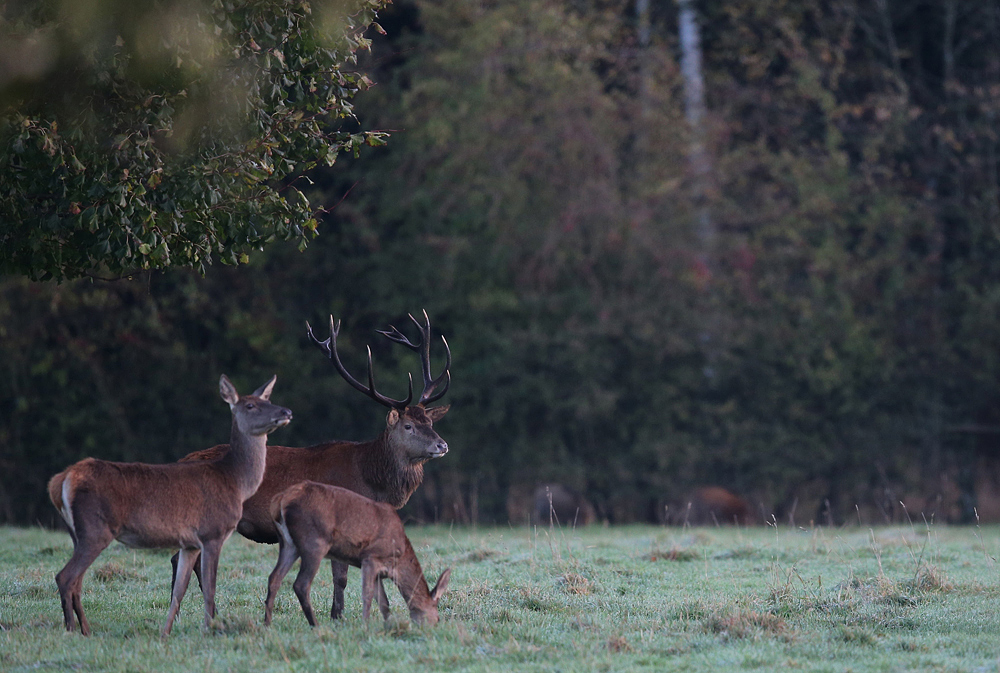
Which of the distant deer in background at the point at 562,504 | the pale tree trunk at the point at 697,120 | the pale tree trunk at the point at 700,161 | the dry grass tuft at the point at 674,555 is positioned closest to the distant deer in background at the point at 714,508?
the distant deer in background at the point at 562,504

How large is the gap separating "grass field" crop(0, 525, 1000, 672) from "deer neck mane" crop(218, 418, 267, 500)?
2.49 ft

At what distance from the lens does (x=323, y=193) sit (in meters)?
18.8


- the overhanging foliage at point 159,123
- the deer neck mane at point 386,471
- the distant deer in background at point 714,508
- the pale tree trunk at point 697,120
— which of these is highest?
the pale tree trunk at point 697,120

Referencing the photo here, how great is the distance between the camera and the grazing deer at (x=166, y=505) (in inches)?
261

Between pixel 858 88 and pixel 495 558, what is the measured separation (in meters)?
13.7

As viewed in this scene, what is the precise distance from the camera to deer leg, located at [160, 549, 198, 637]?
6715 mm

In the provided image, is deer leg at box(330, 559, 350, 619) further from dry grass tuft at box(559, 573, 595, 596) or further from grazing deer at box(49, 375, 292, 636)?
dry grass tuft at box(559, 573, 595, 596)

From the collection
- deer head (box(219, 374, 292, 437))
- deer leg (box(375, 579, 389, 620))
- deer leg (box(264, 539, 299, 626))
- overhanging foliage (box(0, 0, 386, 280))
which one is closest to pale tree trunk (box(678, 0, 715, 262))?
overhanging foliage (box(0, 0, 386, 280))

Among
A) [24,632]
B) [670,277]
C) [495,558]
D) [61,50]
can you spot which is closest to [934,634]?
[495,558]

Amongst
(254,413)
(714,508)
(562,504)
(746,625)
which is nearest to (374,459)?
(254,413)

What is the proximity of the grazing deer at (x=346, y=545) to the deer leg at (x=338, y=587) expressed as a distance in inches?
11.9

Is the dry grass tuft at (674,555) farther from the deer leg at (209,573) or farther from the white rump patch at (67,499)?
the white rump patch at (67,499)

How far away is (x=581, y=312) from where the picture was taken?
18172 mm

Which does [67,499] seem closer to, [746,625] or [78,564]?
[78,564]
